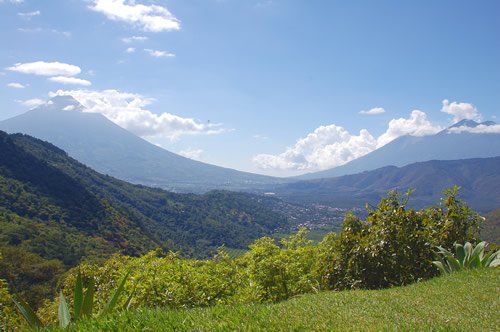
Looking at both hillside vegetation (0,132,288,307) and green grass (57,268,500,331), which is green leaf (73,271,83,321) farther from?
hillside vegetation (0,132,288,307)

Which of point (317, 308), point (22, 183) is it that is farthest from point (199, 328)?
point (22, 183)

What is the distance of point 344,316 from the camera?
411 cm

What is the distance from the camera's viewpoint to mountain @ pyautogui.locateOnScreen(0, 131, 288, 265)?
65.3 m

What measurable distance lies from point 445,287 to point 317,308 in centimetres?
268

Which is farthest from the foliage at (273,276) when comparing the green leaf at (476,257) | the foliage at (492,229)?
the foliage at (492,229)

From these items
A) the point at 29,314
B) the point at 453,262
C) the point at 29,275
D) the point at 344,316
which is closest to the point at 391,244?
the point at 453,262

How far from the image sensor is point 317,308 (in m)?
4.77

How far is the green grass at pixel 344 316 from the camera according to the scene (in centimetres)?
353

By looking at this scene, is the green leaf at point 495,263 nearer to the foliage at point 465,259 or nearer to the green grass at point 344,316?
the foliage at point 465,259

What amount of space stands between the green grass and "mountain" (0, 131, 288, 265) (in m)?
36.3

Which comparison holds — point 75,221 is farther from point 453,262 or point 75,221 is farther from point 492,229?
point 492,229

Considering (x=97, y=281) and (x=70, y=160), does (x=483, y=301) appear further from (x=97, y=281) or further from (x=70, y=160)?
(x=70, y=160)

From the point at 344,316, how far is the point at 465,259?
528cm

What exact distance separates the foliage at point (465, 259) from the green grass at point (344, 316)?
2.26m
